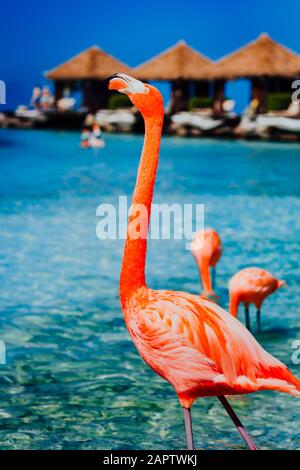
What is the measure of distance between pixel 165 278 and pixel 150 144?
14.3ft

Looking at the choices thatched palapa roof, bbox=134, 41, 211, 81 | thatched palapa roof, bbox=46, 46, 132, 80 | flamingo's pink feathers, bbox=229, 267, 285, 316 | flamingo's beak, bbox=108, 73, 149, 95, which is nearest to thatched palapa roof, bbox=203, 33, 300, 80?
thatched palapa roof, bbox=134, 41, 211, 81

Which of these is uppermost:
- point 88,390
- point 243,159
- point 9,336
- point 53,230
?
point 243,159

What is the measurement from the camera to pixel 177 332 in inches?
84.0

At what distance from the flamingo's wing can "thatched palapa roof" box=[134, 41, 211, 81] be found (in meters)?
25.8

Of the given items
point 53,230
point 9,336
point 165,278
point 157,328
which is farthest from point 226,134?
point 157,328

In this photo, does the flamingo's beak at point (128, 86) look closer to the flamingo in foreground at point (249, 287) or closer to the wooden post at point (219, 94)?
the flamingo in foreground at point (249, 287)

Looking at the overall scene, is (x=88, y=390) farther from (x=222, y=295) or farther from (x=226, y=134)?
(x=226, y=134)

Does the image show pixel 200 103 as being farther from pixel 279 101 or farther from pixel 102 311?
pixel 102 311

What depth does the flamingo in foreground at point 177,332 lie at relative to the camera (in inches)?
80.7

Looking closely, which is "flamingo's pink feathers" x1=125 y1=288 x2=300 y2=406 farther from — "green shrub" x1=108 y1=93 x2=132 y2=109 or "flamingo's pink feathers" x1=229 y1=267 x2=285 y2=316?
"green shrub" x1=108 y1=93 x2=132 y2=109

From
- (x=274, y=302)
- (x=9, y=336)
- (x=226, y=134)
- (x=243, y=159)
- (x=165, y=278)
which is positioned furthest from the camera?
(x=226, y=134)

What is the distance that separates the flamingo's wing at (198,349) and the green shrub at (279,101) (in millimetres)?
24453

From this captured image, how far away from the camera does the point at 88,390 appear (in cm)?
385

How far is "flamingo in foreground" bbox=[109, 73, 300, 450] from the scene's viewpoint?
6.73 feet
